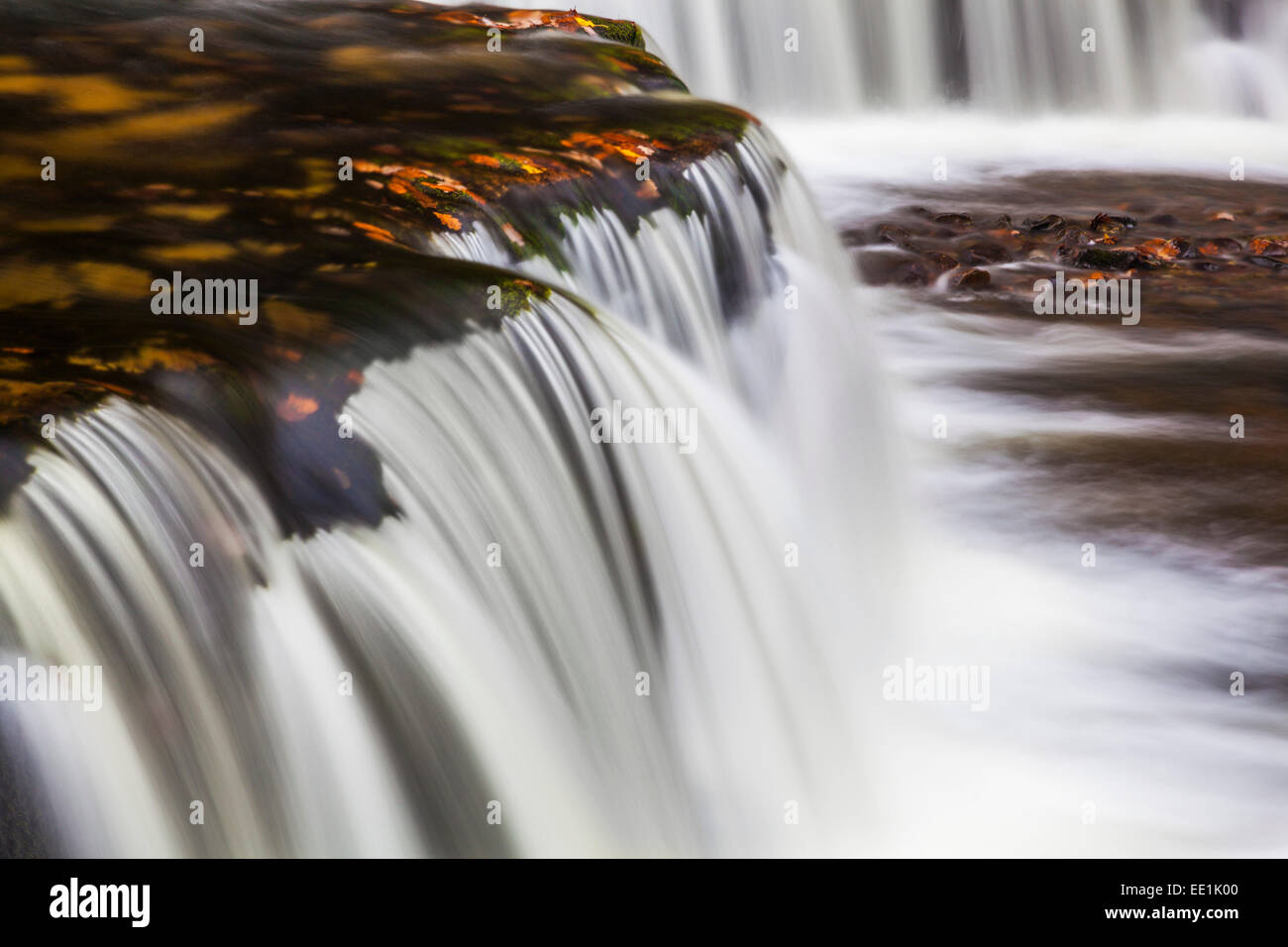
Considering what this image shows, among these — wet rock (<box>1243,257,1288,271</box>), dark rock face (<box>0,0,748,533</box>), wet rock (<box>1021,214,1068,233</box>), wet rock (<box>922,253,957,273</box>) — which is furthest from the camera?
wet rock (<box>1021,214,1068,233</box>)

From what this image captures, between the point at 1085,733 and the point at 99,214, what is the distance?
3.21 meters

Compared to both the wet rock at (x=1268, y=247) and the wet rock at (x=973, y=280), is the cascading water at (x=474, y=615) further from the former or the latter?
the wet rock at (x=1268, y=247)

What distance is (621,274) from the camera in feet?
15.8

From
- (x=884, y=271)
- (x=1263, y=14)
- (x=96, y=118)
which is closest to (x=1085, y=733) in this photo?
(x=96, y=118)

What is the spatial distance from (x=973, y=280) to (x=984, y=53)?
16.9 feet

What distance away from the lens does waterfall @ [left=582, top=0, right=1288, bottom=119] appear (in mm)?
12023

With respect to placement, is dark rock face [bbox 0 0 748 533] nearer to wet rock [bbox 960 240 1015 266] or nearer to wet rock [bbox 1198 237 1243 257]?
wet rock [bbox 960 240 1015 266]

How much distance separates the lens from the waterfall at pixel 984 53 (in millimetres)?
12023

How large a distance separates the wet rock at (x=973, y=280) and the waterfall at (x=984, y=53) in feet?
14.4

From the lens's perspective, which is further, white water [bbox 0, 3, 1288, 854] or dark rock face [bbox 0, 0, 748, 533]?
dark rock face [bbox 0, 0, 748, 533]

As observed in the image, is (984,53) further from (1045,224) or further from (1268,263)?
(1268,263)

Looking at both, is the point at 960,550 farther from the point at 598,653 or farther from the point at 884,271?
the point at 884,271

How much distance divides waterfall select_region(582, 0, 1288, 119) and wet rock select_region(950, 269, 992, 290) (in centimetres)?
439

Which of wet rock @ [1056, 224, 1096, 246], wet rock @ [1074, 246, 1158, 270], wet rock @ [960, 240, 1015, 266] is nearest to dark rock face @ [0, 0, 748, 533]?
wet rock @ [960, 240, 1015, 266]
